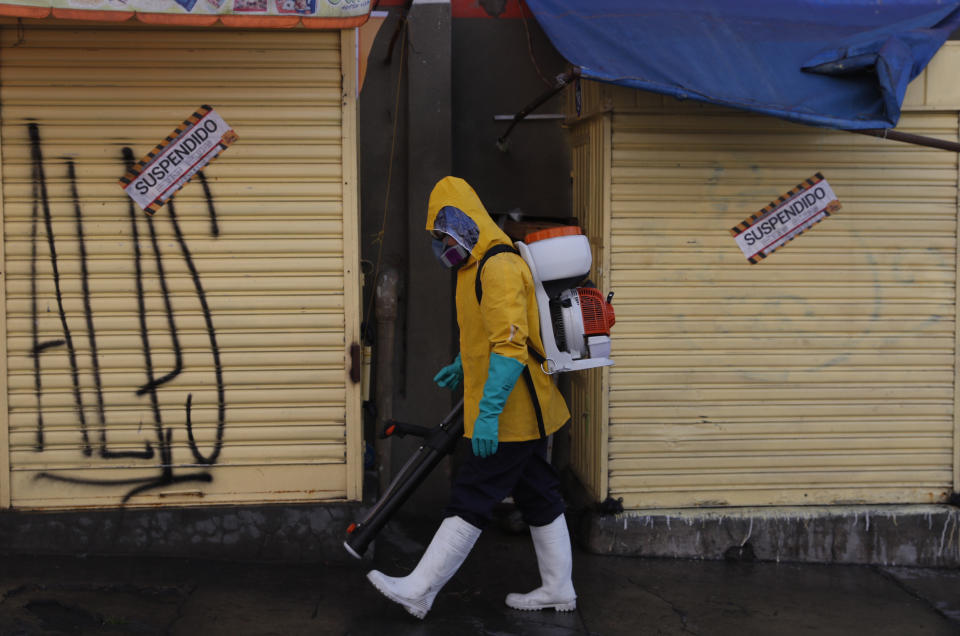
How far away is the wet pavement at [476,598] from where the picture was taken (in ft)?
15.9

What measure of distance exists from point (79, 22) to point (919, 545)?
18.3 feet

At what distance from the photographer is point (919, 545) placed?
5984 millimetres

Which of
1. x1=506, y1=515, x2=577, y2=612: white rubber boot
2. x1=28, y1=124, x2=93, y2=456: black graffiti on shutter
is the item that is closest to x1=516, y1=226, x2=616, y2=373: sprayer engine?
x1=506, y1=515, x2=577, y2=612: white rubber boot

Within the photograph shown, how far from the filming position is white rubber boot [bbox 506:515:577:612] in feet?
16.5

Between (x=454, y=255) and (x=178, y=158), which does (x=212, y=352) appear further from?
(x=454, y=255)

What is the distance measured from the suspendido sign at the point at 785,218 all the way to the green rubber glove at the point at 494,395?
2011mm

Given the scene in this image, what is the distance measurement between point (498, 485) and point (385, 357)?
154 centimetres

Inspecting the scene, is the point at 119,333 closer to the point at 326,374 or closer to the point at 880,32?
the point at 326,374

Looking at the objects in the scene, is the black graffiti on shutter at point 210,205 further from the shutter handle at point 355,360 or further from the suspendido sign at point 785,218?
the suspendido sign at point 785,218

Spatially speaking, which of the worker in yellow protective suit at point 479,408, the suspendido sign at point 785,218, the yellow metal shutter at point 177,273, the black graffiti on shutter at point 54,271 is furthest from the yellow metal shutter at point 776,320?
the black graffiti on shutter at point 54,271

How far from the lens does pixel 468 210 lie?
4.81 metres

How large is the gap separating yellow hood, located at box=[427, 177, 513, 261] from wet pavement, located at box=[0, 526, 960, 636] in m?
1.86

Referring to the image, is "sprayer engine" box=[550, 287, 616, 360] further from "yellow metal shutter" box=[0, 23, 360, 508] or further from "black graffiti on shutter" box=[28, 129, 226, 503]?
"black graffiti on shutter" box=[28, 129, 226, 503]

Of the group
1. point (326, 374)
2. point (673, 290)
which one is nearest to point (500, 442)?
point (326, 374)
